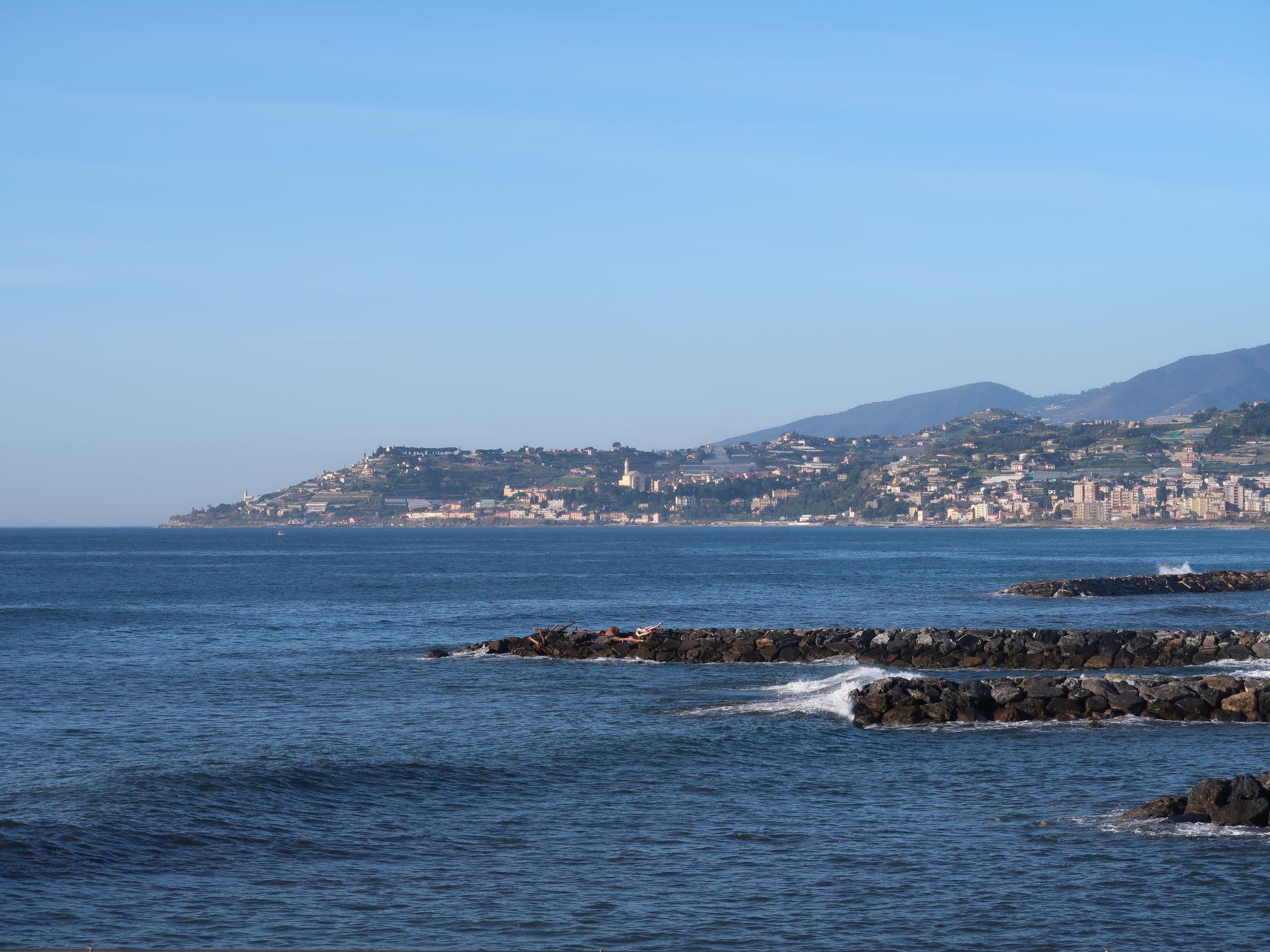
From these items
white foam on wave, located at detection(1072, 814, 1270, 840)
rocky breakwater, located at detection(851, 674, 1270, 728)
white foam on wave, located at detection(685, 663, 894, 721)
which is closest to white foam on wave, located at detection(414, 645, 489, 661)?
white foam on wave, located at detection(685, 663, 894, 721)

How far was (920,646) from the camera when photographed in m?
36.3

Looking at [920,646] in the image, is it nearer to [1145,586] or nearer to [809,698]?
[809,698]

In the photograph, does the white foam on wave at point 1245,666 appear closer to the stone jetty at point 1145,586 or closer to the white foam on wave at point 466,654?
the white foam on wave at point 466,654

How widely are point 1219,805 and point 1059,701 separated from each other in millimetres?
8972

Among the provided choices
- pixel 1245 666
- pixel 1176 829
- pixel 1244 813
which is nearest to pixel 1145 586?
pixel 1245 666

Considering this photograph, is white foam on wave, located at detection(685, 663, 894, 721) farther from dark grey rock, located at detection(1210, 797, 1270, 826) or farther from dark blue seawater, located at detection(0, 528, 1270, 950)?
dark grey rock, located at detection(1210, 797, 1270, 826)

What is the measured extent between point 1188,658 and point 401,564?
8252 centimetres

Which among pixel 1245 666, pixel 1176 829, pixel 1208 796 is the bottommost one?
pixel 1245 666

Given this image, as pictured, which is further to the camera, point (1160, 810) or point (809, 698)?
point (809, 698)

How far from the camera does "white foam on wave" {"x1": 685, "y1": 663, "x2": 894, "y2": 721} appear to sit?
2600cm

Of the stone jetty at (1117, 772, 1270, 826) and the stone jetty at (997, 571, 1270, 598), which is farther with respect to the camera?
the stone jetty at (997, 571, 1270, 598)

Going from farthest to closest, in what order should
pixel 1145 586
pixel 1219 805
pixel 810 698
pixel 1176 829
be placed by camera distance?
1. pixel 1145 586
2. pixel 810 698
3. pixel 1219 805
4. pixel 1176 829

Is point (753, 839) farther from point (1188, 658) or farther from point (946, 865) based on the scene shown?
point (1188, 658)

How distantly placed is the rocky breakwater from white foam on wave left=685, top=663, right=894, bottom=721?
1.01 meters
